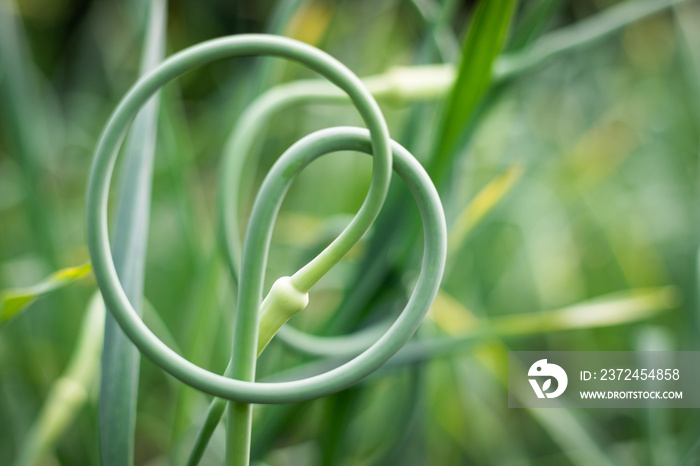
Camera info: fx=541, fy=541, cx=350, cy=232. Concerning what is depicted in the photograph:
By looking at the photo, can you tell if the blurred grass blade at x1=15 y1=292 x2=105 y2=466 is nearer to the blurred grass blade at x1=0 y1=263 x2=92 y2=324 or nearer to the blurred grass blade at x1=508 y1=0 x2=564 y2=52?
the blurred grass blade at x1=0 y1=263 x2=92 y2=324

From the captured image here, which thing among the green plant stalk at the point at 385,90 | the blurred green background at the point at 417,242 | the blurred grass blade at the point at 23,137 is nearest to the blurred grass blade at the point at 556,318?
the blurred green background at the point at 417,242

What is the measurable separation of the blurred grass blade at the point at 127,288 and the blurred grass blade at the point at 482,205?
0.15m

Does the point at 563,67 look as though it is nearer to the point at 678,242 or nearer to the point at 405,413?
the point at 678,242

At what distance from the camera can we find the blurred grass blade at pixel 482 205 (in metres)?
0.24

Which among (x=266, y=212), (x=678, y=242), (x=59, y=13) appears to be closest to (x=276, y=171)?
(x=266, y=212)

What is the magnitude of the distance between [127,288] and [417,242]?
0.40ft

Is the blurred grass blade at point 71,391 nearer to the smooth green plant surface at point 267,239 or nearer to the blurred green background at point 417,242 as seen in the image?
the blurred green background at point 417,242

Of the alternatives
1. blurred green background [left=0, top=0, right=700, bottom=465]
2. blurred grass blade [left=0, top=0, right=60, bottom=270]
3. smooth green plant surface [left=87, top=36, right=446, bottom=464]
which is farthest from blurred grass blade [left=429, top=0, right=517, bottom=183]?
blurred grass blade [left=0, top=0, right=60, bottom=270]

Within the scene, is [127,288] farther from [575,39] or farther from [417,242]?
[575,39]

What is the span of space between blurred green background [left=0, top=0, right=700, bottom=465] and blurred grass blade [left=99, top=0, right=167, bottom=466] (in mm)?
86

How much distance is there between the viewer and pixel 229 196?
0.19 metres

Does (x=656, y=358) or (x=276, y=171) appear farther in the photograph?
(x=656, y=358)

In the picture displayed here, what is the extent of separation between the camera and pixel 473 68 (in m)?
0.20

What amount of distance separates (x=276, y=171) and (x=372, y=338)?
0.14 metres
